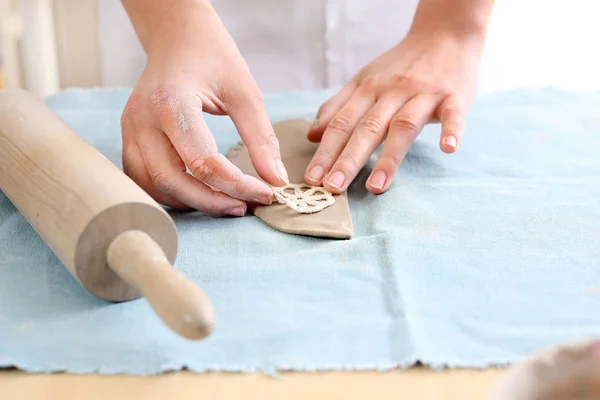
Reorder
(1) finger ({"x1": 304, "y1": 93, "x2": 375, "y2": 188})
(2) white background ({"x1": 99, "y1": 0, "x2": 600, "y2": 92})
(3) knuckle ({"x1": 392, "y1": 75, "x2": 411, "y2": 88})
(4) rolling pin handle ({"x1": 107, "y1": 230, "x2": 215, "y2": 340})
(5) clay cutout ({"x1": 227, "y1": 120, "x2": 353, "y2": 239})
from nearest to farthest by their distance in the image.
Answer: (4) rolling pin handle ({"x1": 107, "y1": 230, "x2": 215, "y2": 340}) < (5) clay cutout ({"x1": 227, "y1": 120, "x2": 353, "y2": 239}) < (1) finger ({"x1": 304, "y1": 93, "x2": 375, "y2": 188}) < (3) knuckle ({"x1": 392, "y1": 75, "x2": 411, "y2": 88}) < (2) white background ({"x1": 99, "y1": 0, "x2": 600, "y2": 92})

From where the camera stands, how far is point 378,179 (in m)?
0.85

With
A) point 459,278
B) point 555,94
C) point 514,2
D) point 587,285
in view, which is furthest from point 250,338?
point 514,2

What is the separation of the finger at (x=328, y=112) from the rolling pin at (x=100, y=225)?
33 cm

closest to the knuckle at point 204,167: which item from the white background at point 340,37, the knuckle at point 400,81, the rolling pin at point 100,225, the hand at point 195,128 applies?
the hand at point 195,128

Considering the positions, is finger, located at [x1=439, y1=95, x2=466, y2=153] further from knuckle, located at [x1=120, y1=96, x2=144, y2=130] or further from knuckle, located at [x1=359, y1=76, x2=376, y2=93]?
knuckle, located at [x1=120, y1=96, x2=144, y2=130]

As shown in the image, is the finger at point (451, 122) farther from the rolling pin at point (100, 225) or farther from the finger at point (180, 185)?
the rolling pin at point (100, 225)

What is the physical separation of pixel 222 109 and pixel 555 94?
1.96 feet

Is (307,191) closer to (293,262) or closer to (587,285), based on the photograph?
(293,262)

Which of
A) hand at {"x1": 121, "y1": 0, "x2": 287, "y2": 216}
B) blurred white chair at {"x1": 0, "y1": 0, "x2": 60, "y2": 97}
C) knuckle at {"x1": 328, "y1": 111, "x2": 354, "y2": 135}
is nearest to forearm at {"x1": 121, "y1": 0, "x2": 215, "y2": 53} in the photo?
hand at {"x1": 121, "y1": 0, "x2": 287, "y2": 216}

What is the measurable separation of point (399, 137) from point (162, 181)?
31cm

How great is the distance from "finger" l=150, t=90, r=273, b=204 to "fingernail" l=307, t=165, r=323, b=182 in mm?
79

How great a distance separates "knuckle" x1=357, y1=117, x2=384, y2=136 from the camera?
0.90 meters

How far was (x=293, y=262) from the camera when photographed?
2.26 feet

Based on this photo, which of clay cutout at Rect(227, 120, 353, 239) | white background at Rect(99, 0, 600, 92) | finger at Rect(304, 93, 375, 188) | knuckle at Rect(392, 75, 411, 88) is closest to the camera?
clay cutout at Rect(227, 120, 353, 239)
